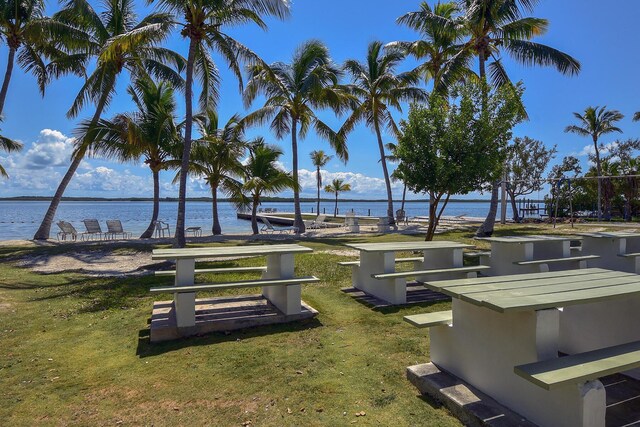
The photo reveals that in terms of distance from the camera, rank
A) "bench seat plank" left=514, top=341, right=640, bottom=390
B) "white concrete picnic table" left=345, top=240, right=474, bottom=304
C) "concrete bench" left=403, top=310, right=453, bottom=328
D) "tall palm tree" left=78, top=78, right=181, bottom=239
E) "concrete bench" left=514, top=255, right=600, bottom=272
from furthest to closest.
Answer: "tall palm tree" left=78, top=78, right=181, bottom=239
"concrete bench" left=514, top=255, right=600, bottom=272
"white concrete picnic table" left=345, top=240, right=474, bottom=304
"concrete bench" left=403, top=310, right=453, bottom=328
"bench seat plank" left=514, top=341, right=640, bottom=390

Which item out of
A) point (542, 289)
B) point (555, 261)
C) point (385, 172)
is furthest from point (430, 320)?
point (385, 172)

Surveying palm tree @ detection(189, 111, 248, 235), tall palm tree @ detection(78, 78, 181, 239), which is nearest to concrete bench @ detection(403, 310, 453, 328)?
tall palm tree @ detection(78, 78, 181, 239)

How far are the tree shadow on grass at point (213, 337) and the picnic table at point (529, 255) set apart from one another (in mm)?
3976

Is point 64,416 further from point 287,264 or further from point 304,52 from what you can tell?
point 304,52

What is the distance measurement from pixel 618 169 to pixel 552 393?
130ft

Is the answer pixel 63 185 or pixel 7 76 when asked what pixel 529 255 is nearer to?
pixel 63 185

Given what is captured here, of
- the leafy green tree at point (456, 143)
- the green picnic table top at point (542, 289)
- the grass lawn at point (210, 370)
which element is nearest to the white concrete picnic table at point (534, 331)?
the green picnic table top at point (542, 289)

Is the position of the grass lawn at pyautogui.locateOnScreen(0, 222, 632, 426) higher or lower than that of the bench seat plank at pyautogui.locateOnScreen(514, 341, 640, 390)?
lower

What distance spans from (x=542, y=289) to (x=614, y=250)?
5873 mm

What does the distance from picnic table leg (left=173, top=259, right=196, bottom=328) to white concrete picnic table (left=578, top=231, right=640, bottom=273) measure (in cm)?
700

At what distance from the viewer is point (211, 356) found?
4.00 meters

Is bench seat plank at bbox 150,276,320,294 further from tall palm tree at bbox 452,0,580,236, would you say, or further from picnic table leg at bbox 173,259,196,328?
tall palm tree at bbox 452,0,580,236

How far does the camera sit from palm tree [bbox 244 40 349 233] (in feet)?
62.0

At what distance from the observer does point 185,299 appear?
15.1 feet
